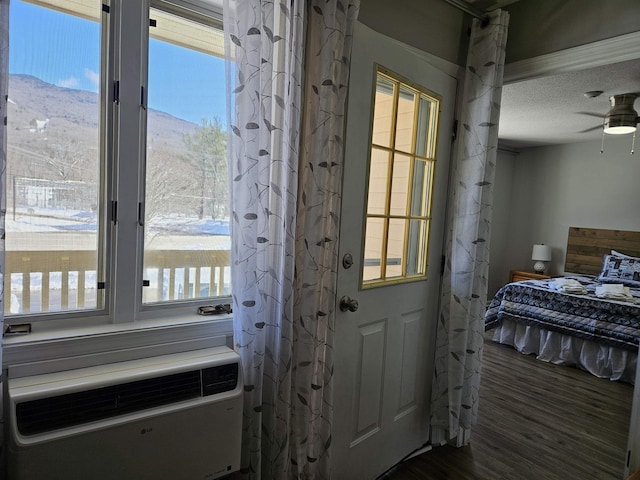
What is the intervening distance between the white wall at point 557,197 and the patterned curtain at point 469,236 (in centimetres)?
397

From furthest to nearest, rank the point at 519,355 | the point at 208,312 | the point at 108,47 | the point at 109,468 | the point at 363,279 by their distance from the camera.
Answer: the point at 519,355 → the point at 363,279 → the point at 208,312 → the point at 108,47 → the point at 109,468

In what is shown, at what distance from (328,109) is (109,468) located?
129 cm

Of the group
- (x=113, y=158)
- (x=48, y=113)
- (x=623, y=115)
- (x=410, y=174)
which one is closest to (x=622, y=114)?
(x=623, y=115)

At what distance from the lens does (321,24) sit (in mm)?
1328

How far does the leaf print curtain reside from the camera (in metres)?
1.19

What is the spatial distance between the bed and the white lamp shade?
64 cm

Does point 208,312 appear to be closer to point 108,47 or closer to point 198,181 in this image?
point 198,181

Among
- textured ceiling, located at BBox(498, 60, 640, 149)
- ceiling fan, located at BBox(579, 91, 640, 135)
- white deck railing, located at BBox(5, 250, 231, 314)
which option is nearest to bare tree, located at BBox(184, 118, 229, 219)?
white deck railing, located at BBox(5, 250, 231, 314)

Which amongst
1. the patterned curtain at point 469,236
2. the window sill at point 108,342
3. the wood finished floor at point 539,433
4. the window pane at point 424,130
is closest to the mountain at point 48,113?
the window sill at point 108,342

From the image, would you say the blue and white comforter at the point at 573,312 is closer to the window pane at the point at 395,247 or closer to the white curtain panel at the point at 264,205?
the window pane at the point at 395,247

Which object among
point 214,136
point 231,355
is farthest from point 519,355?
point 214,136

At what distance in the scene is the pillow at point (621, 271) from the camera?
4184 mm

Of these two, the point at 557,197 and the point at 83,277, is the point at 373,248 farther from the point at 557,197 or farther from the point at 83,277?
the point at 557,197

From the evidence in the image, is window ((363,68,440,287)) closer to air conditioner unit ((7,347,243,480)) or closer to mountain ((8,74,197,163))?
air conditioner unit ((7,347,243,480))
